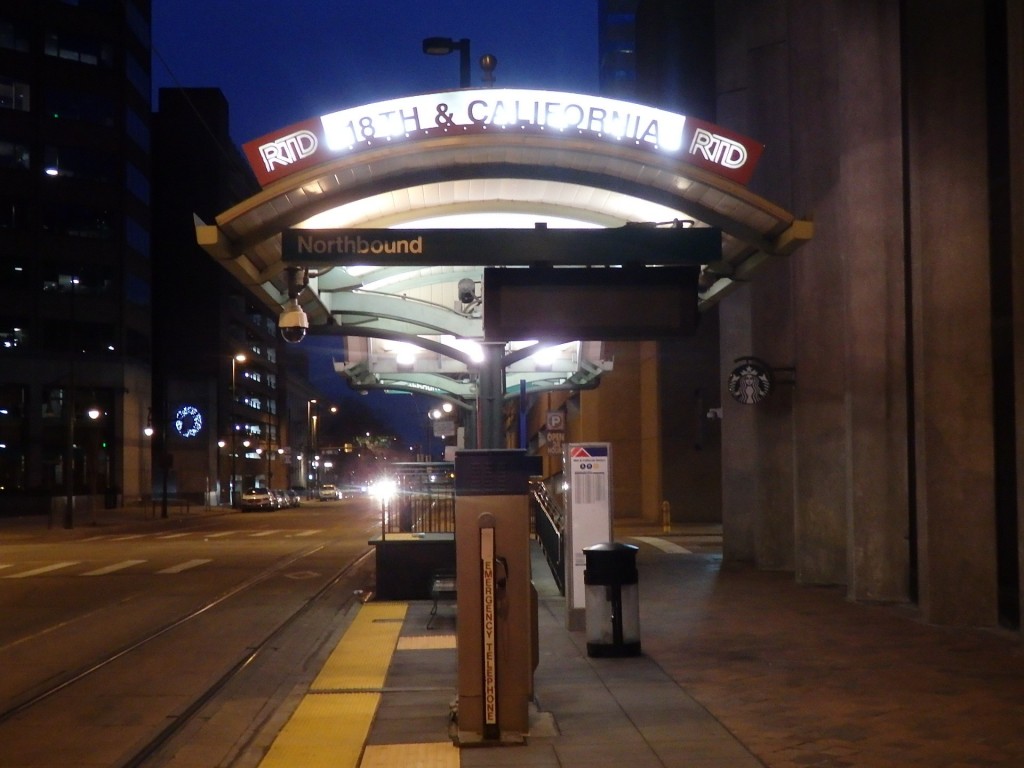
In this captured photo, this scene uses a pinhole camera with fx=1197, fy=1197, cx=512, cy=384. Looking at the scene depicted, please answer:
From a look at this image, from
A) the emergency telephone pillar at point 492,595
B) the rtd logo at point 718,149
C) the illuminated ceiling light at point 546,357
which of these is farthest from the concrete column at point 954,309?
the illuminated ceiling light at point 546,357

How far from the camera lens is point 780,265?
68.9 ft

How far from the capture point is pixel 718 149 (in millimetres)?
10398

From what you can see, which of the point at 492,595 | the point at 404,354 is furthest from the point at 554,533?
the point at 492,595

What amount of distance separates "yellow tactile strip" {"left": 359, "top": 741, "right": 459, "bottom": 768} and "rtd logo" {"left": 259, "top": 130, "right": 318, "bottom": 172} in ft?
16.0

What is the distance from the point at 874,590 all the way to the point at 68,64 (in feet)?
207

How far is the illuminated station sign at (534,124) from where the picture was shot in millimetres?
10250

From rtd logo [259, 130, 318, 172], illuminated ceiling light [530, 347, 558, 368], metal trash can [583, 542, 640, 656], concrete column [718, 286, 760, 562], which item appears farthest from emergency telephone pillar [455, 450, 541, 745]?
concrete column [718, 286, 760, 562]

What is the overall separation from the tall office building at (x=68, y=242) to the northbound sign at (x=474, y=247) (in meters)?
55.5

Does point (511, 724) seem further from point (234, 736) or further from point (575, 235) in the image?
point (575, 235)

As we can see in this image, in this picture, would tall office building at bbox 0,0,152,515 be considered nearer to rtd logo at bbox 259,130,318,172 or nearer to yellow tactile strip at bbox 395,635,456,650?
yellow tactile strip at bbox 395,635,456,650

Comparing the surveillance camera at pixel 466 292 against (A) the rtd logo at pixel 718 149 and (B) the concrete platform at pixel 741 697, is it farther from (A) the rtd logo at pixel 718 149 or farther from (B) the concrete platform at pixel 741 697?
(A) the rtd logo at pixel 718 149

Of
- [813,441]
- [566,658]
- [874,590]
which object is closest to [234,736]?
[566,658]

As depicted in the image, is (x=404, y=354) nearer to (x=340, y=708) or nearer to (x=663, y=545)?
(x=663, y=545)

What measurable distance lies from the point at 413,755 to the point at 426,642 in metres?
5.43
